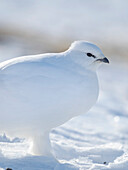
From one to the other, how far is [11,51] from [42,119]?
5.16 meters

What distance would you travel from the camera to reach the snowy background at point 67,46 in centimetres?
368

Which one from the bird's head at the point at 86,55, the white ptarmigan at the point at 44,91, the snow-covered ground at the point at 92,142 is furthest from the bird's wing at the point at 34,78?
the snow-covered ground at the point at 92,142

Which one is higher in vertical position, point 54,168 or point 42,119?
point 42,119

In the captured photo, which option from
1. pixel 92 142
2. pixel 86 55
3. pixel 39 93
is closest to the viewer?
pixel 39 93

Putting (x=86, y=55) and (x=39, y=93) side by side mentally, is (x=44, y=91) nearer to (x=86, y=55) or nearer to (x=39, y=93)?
(x=39, y=93)

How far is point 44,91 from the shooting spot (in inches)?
121

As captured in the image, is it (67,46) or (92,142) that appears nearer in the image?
(92,142)

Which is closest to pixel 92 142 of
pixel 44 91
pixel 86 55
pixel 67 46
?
pixel 86 55

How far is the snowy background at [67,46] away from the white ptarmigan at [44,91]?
1.02 ft

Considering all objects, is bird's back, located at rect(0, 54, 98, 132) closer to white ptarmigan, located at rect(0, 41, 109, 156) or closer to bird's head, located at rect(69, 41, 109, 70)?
white ptarmigan, located at rect(0, 41, 109, 156)

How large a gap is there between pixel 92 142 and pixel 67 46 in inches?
197

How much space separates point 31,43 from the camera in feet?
31.3

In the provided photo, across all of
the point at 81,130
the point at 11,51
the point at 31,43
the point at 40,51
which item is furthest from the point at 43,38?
the point at 81,130

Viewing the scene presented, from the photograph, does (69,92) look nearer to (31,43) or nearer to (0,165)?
(0,165)
